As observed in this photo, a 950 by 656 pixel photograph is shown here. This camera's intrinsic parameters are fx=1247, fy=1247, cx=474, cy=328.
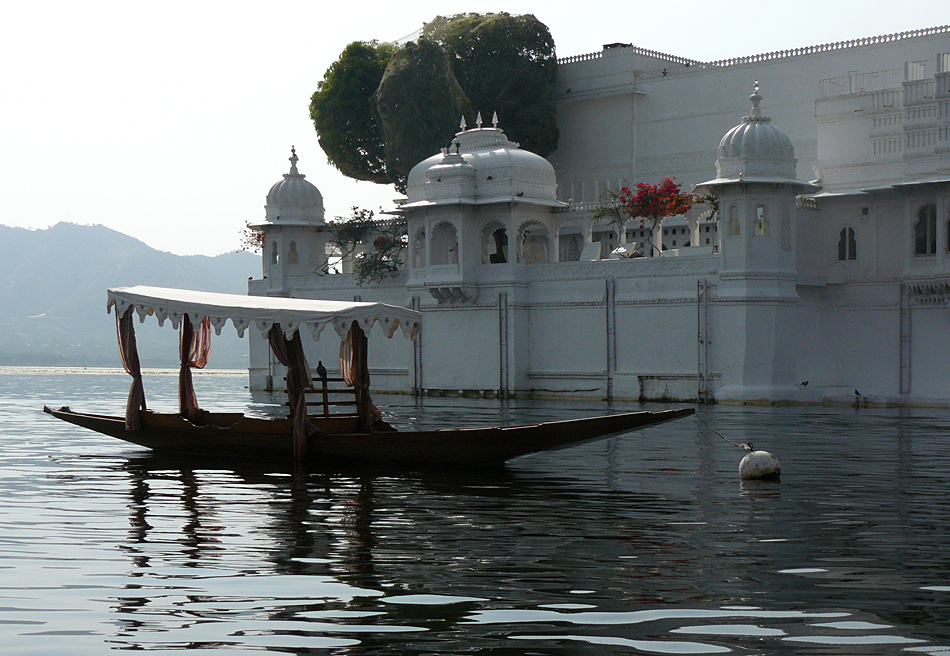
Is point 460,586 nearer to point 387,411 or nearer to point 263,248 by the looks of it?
point 387,411

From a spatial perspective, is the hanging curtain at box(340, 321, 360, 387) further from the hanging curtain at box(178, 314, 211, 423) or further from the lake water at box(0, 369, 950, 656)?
the hanging curtain at box(178, 314, 211, 423)

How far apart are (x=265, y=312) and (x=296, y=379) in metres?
1.10

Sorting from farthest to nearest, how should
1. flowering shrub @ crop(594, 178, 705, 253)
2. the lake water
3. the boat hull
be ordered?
flowering shrub @ crop(594, 178, 705, 253), the boat hull, the lake water

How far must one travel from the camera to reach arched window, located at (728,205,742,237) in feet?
114

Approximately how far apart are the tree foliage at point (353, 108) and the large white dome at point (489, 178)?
33.5 feet

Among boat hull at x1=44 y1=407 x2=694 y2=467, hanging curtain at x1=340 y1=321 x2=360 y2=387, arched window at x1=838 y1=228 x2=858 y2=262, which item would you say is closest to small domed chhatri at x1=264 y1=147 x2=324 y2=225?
arched window at x1=838 y1=228 x2=858 y2=262

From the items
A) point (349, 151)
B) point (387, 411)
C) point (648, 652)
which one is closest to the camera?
point (648, 652)

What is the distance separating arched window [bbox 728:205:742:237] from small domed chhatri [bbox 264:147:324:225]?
58.7 feet

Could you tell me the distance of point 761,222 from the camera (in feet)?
114

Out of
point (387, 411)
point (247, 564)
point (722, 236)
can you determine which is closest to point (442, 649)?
point (247, 564)

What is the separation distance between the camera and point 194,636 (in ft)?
25.2

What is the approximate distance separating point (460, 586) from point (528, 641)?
5.74ft

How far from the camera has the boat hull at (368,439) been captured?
1625 centimetres

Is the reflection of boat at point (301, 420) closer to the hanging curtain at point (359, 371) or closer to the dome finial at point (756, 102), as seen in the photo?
the hanging curtain at point (359, 371)
